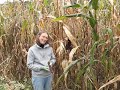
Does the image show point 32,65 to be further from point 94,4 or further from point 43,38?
point 94,4

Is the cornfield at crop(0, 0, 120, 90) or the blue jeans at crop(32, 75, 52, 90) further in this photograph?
the blue jeans at crop(32, 75, 52, 90)

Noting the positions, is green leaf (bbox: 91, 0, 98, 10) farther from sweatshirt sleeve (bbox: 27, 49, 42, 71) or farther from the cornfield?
sweatshirt sleeve (bbox: 27, 49, 42, 71)

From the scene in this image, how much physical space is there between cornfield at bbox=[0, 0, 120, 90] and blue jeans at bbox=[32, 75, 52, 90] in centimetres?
13

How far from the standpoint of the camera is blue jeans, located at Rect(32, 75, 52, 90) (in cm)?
467

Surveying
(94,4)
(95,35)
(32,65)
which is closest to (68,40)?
(32,65)

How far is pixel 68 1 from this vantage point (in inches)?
189

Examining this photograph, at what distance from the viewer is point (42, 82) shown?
4691mm

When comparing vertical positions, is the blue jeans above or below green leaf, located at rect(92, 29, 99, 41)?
below

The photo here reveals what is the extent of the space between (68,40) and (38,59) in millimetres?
531

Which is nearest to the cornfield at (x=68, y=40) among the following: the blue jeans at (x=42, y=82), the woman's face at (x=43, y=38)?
the blue jeans at (x=42, y=82)

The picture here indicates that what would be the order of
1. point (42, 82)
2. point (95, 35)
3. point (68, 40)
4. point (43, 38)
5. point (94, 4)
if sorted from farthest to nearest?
point (68, 40)
point (42, 82)
point (43, 38)
point (95, 35)
point (94, 4)

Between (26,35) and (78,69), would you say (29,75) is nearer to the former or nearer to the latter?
(26,35)

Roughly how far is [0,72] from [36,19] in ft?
4.40

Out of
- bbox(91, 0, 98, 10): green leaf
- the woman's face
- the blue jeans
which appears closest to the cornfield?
bbox(91, 0, 98, 10): green leaf
